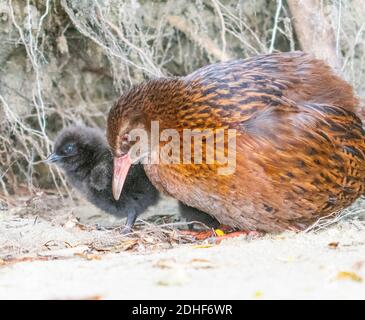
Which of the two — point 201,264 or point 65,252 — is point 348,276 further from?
point 65,252

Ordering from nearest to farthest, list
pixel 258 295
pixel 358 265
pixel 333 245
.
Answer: pixel 258 295
pixel 358 265
pixel 333 245

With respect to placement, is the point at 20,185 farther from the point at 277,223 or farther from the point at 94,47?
the point at 277,223

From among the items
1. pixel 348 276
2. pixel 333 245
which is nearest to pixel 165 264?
pixel 348 276

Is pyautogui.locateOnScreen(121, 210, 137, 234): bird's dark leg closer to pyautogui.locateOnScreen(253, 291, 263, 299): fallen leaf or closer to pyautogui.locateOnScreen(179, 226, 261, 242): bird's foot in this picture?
pyautogui.locateOnScreen(179, 226, 261, 242): bird's foot

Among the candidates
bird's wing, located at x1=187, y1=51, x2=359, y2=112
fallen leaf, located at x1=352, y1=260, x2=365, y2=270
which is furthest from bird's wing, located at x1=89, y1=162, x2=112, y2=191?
fallen leaf, located at x1=352, y1=260, x2=365, y2=270

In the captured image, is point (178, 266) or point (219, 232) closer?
point (178, 266)

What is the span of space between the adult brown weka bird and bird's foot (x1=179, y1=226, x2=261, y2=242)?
0.16 metres

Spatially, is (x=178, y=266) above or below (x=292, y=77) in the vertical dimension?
below

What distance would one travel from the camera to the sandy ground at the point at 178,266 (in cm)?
308

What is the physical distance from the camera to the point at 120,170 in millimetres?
5109

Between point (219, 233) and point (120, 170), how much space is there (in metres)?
0.87

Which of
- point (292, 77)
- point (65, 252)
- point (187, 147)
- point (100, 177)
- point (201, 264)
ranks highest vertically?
point (292, 77)

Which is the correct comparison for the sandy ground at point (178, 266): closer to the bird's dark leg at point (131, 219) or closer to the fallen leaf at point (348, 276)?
the fallen leaf at point (348, 276)

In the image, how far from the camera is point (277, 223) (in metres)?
4.67
